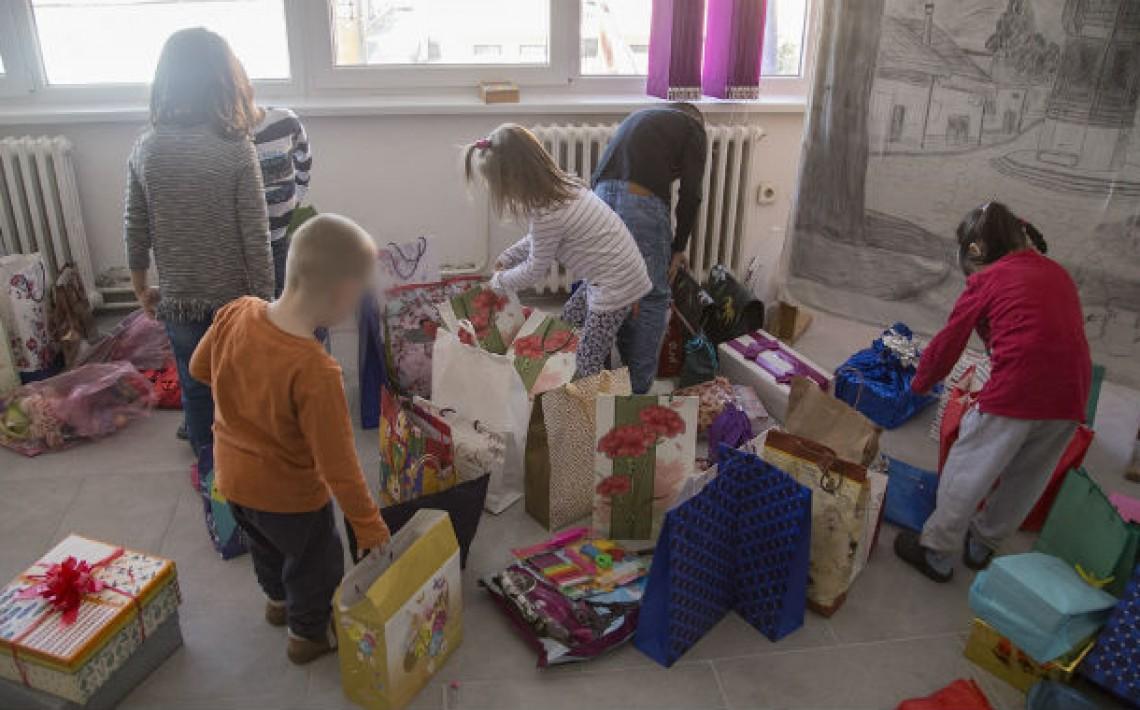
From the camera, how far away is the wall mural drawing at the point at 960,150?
102 inches

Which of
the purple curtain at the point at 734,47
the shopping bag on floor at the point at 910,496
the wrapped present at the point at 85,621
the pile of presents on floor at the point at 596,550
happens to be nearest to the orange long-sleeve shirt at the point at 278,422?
the pile of presents on floor at the point at 596,550

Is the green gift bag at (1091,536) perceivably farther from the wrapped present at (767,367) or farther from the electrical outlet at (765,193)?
the electrical outlet at (765,193)

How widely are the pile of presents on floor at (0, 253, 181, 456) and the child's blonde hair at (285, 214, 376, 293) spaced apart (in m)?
1.67

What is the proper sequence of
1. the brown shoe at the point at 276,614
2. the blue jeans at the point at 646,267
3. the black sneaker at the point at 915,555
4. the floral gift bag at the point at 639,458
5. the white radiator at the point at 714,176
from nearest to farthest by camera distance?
the brown shoe at the point at 276,614 → the floral gift bag at the point at 639,458 → the black sneaker at the point at 915,555 → the blue jeans at the point at 646,267 → the white radiator at the point at 714,176

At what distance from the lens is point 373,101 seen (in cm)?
371

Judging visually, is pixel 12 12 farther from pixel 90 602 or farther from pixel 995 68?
pixel 995 68

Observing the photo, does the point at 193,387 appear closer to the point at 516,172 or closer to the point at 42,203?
the point at 516,172

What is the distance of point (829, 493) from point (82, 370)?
2.52 meters

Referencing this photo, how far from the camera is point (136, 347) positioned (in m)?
3.32

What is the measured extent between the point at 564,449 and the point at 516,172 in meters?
0.75

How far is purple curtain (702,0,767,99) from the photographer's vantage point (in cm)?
362

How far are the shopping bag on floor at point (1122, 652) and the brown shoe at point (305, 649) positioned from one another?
65.8 inches

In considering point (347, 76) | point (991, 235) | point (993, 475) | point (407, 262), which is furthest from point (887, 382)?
point (347, 76)


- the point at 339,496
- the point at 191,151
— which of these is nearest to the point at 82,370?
the point at 191,151
